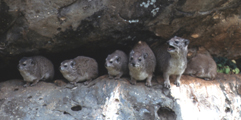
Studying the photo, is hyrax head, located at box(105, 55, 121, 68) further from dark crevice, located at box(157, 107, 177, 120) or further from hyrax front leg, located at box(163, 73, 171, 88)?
dark crevice, located at box(157, 107, 177, 120)

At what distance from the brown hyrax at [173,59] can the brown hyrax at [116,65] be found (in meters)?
1.04

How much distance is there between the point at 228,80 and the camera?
26.2 ft

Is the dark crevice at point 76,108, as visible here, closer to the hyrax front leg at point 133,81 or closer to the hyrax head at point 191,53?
the hyrax front leg at point 133,81

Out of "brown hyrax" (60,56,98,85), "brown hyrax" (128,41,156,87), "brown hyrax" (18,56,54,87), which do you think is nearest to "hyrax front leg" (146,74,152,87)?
"brown hyrax" (128,41,156,87)

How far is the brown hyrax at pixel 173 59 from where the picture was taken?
6.72m

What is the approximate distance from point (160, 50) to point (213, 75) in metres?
1.76

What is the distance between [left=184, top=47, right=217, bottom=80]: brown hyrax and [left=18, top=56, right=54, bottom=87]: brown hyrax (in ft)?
13.9

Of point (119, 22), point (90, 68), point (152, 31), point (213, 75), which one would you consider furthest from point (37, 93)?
point (213, 75)

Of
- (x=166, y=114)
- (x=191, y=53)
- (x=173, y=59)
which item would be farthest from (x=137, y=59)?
(x=191, y=53)

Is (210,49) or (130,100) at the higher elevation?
(210,49)

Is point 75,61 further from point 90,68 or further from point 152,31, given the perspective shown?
point 152,31

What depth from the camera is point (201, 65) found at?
8.05m

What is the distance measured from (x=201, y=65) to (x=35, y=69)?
499 cm

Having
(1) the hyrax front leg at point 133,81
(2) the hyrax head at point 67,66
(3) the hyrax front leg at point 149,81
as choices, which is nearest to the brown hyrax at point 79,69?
(2) the hyrax head at point 67,66
